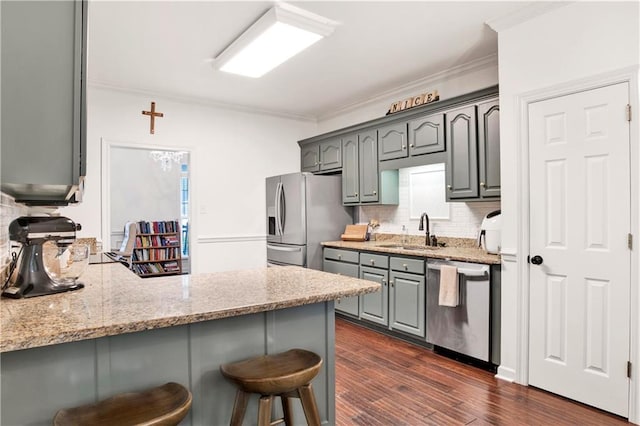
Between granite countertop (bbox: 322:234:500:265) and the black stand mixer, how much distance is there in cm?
273

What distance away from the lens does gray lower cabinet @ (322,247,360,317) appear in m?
4.25

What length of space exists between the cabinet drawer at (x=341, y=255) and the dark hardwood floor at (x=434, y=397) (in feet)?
3.76

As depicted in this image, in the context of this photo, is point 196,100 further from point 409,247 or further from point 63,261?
point 63,261

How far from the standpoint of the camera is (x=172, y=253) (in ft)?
24.5

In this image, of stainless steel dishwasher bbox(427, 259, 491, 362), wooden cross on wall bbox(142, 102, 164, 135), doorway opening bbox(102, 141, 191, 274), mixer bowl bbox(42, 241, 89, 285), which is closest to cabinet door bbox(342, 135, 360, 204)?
stainless steel dishwasher bbox(427, 259, 491, 362)

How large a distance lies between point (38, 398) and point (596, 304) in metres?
2.86

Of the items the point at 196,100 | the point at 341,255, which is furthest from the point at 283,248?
the point at 196,100

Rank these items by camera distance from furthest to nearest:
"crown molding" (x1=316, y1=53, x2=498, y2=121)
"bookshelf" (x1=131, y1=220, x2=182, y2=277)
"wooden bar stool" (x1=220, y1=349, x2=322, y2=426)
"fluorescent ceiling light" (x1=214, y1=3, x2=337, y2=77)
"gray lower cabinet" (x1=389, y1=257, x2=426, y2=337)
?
1. "bookshelf" (x1=131, y1=220, x2=182, y2=277)
2. "crown molding" (x1=316, y1=53, x2=498, y2=121)
3. "gray lower cabinet" (x1=389, y1=257, x2=426, y2=337)
4. "fluorescent ceiling light" (x1=214, y1=3, x2=337, y2=77)
5. "wooden bar stool" (x1=220, y1=349, x2=322, y2=426)

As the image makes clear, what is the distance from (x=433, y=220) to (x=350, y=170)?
121 cm

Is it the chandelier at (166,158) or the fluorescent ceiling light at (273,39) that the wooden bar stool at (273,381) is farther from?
the chandelier at (166,158)

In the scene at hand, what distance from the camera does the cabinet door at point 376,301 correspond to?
3.88m

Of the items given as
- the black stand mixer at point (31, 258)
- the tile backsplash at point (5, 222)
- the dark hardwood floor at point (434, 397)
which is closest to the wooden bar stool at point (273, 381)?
the black stand mixer at point (31, 258)

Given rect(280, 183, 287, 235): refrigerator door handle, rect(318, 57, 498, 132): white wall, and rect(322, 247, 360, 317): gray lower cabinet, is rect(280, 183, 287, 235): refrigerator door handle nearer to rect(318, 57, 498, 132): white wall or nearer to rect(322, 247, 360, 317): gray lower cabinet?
rect(322, 247, 360, 317): gray lower cabinet

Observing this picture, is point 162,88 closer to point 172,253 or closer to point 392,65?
point 392,65
